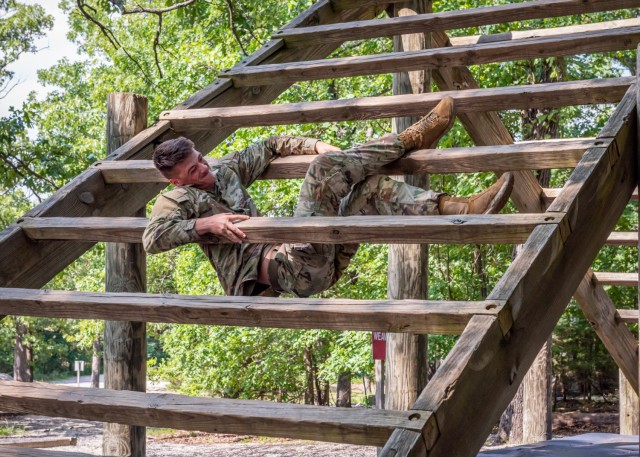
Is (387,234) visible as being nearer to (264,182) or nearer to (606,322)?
(606,322)

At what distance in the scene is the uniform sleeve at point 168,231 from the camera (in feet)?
10.5

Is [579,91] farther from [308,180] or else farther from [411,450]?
[411,450]

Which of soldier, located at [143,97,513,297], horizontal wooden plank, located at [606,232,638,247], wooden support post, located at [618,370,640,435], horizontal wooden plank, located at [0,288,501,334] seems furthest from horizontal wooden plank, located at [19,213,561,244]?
wooden support post, located at [618,370,640,435]

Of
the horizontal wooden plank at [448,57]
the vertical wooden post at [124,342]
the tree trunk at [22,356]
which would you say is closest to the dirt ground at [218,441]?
the tree trunk at [22,356]

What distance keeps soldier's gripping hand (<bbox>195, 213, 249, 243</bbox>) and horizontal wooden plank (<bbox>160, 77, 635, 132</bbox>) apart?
84 cm

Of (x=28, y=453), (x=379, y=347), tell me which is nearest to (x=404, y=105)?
(x=28, y=453)

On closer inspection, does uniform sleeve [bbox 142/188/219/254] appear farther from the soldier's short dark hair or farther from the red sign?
the red sign

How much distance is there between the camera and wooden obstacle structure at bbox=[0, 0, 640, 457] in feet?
6.84

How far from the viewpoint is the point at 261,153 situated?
384 centimetres

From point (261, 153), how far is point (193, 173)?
41cm

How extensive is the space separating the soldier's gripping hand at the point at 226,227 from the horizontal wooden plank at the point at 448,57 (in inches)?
52.5

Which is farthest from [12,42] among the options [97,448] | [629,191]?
[629,191]

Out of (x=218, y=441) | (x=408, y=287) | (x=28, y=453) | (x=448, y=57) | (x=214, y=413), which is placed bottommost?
(x=218, y=441)

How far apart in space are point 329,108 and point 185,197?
0.77 metres
